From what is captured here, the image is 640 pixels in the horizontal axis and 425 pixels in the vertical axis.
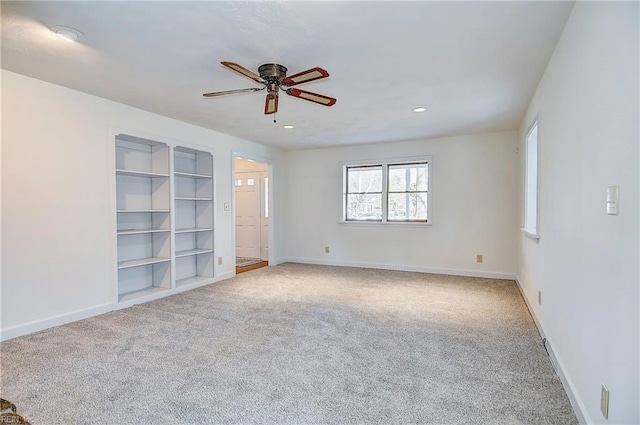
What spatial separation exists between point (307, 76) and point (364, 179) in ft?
13.5

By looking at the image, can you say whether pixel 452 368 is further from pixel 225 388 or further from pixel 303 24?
pixel 303 24

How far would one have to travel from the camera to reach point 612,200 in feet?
4.71

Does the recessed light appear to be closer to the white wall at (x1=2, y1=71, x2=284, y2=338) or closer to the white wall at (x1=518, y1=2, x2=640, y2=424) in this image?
the white wall at (x1=2, y1=71, x2=284, y2=338)

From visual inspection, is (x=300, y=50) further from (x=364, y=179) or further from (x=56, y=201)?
(x=364, y=179)

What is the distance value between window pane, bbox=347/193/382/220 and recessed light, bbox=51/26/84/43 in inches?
193

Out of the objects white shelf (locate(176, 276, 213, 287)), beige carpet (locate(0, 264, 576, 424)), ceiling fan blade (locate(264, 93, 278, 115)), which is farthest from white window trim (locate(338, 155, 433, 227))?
ceiling fan blade (locate(264, 93, 278, 115))

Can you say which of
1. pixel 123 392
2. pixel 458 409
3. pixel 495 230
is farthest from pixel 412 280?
pixel 123 392

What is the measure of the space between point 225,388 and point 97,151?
2.95 m

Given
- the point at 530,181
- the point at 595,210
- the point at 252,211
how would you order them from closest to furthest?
1. the point at 595,210
2. the point at 530,181
3. the point at 252,211

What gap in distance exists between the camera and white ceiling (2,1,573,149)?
2.05m

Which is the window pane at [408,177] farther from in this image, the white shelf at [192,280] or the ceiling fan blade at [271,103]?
the ceiling fan blade at [271,103]

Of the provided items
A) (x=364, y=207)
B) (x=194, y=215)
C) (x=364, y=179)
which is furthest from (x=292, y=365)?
(x=364, y=179)

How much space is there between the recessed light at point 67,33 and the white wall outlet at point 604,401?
3593 millimetres

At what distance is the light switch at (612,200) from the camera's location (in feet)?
4.61
